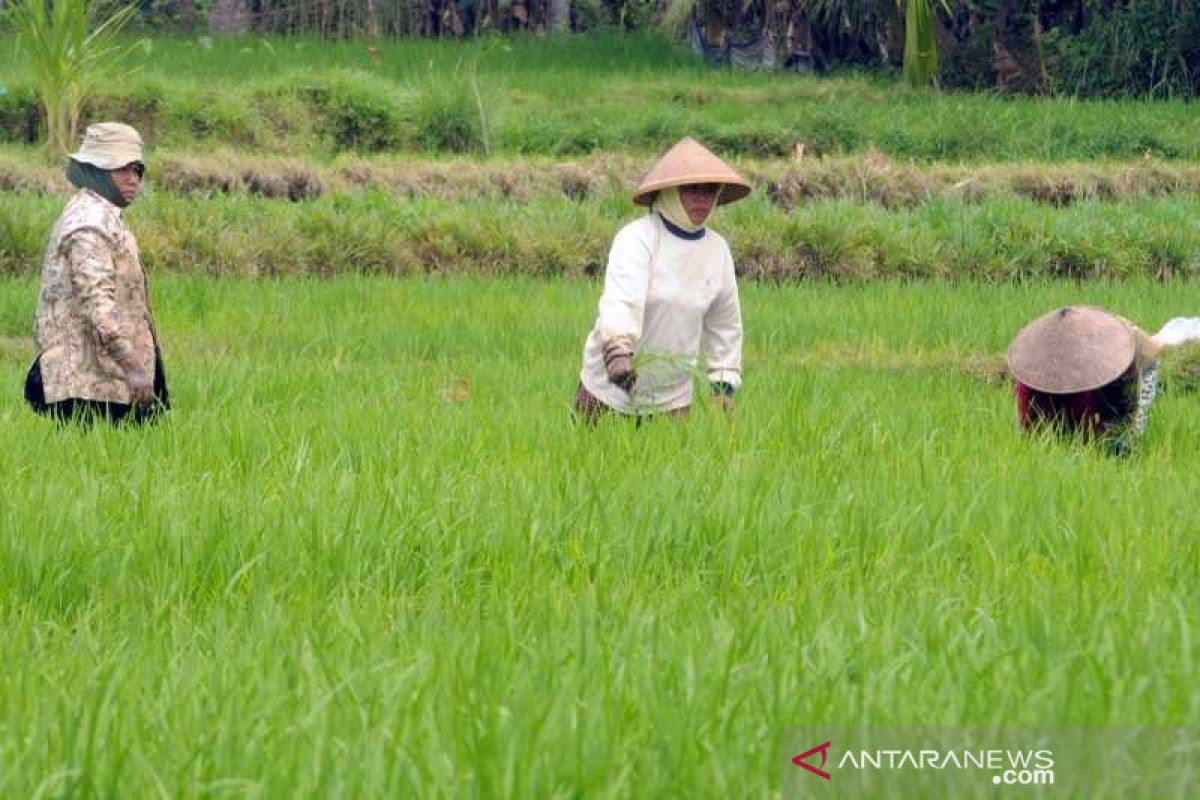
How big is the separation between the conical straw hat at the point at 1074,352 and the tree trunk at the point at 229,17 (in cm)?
1985

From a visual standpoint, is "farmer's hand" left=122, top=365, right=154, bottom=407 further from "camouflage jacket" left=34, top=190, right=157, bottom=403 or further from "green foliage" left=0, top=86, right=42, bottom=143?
"green foliage" left=0, top=86, right=42, bottom=143

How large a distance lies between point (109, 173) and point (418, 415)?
110cm

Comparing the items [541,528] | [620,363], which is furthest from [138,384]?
[541,528]

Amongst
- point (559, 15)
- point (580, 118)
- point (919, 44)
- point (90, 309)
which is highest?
point (90, 309)

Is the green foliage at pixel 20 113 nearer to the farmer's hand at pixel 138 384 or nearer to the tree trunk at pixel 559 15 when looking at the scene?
the tree trunk at pixel 559 15

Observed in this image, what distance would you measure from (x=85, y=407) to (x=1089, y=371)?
2.71 meters

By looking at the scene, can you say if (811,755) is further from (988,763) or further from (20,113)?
(20,113)

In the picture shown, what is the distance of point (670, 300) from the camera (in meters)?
5.20

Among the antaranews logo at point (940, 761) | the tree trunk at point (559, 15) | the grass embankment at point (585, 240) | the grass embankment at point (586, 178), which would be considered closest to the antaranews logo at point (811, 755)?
the antaranews logo at point (940, 761)

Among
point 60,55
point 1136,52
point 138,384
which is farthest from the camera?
point 1136,52

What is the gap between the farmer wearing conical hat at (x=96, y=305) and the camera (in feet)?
17.7

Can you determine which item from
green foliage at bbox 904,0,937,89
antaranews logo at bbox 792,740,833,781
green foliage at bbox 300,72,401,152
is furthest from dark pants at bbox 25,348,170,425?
green foliage at bbox 904,0,937,89

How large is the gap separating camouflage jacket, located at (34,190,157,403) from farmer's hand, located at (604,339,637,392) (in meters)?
1.40

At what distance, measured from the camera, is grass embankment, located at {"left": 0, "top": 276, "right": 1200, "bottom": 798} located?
2.50 meters
